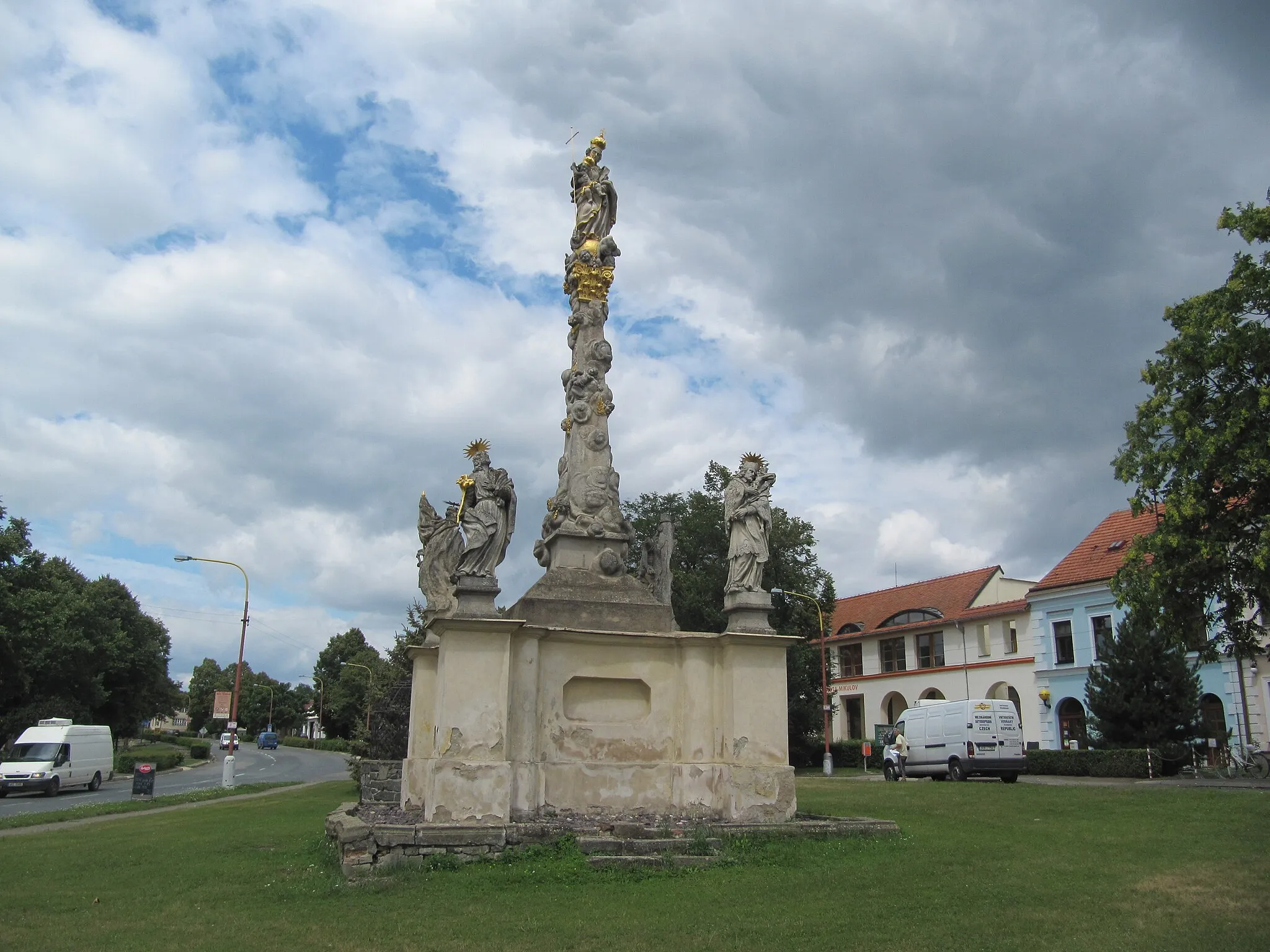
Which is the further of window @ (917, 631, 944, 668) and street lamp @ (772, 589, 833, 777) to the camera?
window @ (917, 631, 944, 668)

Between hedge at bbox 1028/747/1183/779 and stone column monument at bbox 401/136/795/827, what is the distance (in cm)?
1900

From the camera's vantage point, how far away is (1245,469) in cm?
1477

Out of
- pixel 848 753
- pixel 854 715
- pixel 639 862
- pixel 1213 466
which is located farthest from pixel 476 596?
pixel 854 715

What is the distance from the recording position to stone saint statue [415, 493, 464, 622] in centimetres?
1571

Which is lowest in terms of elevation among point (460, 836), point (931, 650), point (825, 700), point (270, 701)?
point (460, 836)

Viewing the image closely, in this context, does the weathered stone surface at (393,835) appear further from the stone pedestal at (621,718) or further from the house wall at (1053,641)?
the house wall at (1053,641)

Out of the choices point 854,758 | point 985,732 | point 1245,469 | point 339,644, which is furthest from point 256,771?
point 339,644

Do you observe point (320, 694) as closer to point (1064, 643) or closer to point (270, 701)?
point (270, 701)

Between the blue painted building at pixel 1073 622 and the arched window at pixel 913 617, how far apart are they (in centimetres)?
784

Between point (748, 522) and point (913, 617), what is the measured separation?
1670 inches

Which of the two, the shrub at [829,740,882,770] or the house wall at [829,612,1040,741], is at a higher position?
the house wall at [829,612,1040,741]

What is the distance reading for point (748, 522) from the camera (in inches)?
539

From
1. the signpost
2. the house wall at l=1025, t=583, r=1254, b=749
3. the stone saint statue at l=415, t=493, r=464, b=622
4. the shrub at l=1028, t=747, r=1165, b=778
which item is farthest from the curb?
the house wall at l=1025, t=583, r=1254, b=749

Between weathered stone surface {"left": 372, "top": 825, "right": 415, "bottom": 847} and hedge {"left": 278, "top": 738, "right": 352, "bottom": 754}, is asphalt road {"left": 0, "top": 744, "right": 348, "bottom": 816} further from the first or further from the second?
weathered stone surface {"left": 372, "top": 825, "right": 415, "bottom": 847}
